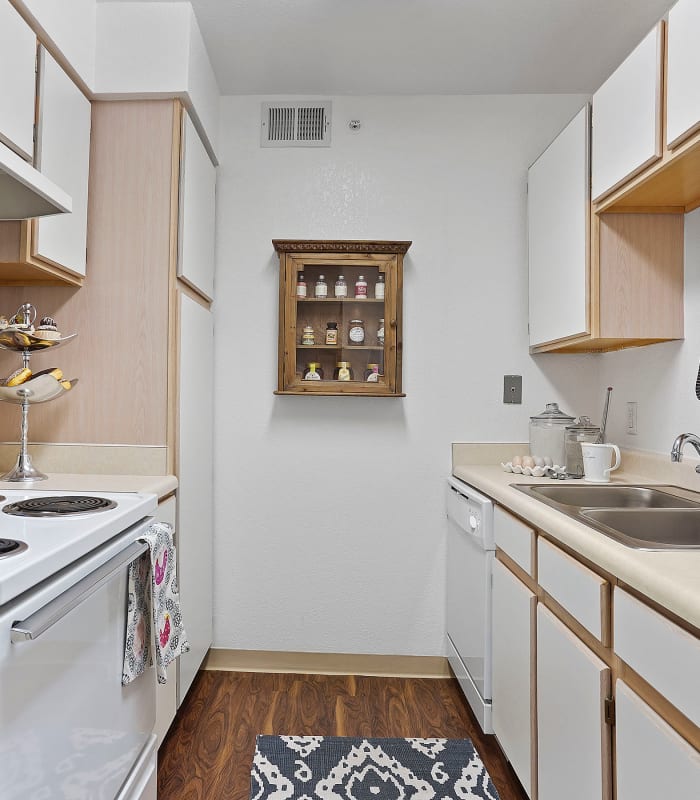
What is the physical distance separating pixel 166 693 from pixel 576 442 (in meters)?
1.68

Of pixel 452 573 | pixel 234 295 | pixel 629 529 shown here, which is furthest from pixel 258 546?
pixel 629 529

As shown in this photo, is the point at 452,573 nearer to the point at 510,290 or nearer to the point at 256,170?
the point at 510,290

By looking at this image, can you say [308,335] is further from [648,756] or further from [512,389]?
[648,756]

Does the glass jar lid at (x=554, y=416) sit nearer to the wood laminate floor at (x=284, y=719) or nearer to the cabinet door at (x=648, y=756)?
the wood laminate floor at (x=284, y=719)

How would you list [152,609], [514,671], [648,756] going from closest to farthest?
[648,756] < [152,609] < [514,671]

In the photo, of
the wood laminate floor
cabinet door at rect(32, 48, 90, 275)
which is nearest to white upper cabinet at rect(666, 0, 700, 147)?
cabinet door at rect(32, 48, 90, 275)

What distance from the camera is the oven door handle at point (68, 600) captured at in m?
0.93

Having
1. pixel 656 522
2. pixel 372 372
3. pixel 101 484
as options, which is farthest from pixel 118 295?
pixel 656 522

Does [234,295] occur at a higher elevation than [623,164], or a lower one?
lower

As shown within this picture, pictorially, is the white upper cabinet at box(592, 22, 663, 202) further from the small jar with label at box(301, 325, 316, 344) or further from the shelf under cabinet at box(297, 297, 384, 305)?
the small jar with label at box(301, 325, 316, 344)

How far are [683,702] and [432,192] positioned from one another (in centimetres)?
224

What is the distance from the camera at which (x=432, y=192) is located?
8.75ft

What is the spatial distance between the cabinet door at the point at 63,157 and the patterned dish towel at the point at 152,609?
0.96m

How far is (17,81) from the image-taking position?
5.46 ft
